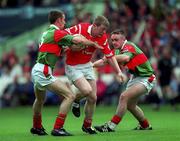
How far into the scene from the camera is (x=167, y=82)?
30.4 metres

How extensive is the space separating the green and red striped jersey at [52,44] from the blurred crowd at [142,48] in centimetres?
1321

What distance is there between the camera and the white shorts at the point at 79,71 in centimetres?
1816

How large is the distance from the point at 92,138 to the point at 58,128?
97 cm

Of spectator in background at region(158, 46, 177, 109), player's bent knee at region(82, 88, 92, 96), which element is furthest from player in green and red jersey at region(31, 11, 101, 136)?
spectator in background at region(158, 46, 177, 109)

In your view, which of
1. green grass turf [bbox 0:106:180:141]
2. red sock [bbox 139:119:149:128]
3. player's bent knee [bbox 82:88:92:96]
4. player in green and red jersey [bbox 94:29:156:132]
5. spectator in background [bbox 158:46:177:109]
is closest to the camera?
green grass turf [bbox 0:106:180:141]

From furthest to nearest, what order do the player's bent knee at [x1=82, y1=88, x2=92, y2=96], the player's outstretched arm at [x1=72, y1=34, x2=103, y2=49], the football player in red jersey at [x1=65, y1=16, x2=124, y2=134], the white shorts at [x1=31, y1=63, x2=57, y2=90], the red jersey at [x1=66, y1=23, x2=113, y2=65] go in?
the red jersey at [x1=66, y1=23, x2=113, y2=65] < the football player in red jersey at [x1=65, y1=16, x2=124, y2=134] < the player's bent knee at [x1=82, y1=88, x2=92, y2=96] < the white shorts at [x1=31, y1=63, x2=57, y2=90] < the player's outstretched arm at [x1=72, y1=34, x2=103, y2=49]

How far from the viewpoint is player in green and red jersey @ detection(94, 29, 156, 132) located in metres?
18.5

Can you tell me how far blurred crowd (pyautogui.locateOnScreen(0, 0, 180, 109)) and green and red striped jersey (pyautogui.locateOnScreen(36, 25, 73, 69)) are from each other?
43.3ft

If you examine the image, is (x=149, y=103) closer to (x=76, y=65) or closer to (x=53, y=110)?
(x=53, y=110)

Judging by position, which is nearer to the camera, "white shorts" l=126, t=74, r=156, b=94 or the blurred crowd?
"white shorts" l=126, t=74, r=156, b=94

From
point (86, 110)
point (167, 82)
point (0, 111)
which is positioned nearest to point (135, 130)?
point (86, 110)

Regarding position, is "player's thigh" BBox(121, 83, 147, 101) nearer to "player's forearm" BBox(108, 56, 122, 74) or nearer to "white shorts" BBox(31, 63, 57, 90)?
"player's forearm" BBox(108, 56, 122, 74)

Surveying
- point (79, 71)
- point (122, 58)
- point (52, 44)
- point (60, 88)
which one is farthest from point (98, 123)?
point (52, 44)

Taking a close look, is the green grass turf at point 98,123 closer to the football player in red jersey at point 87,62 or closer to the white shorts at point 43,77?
the football player in red jersey at point 87,62
